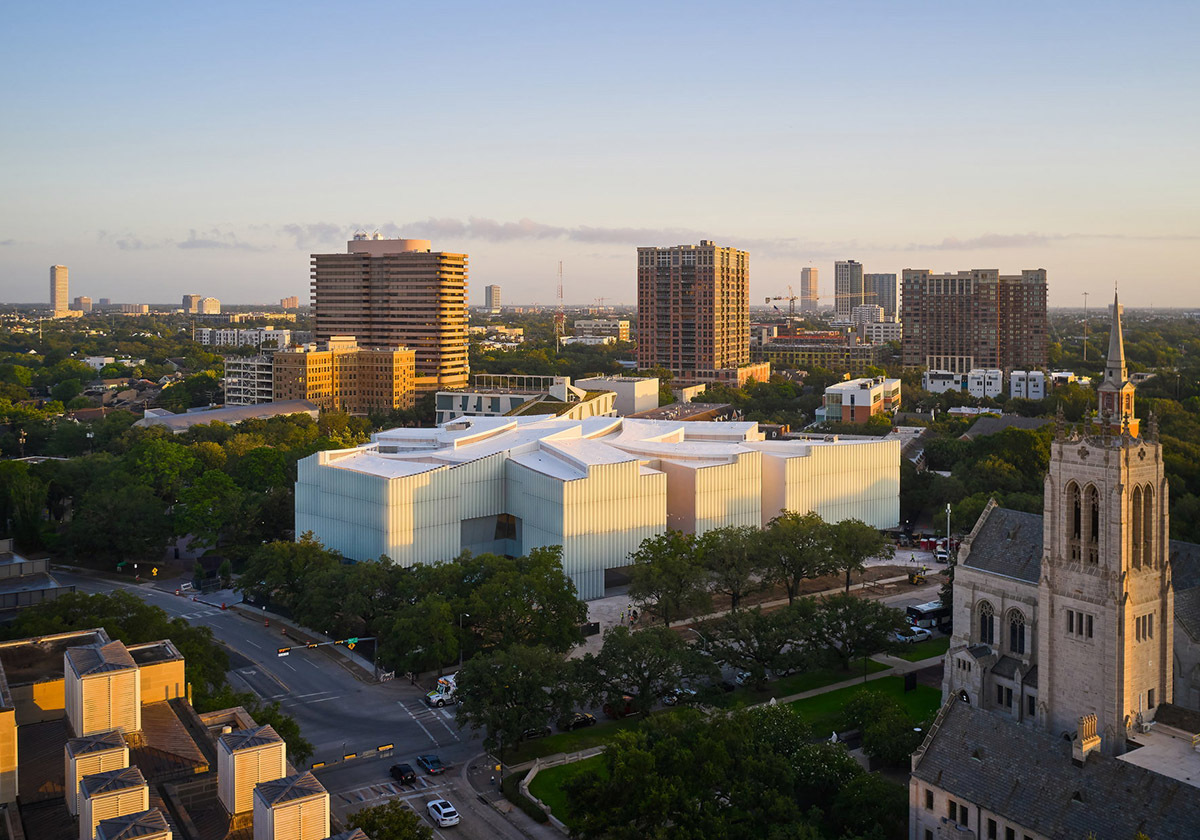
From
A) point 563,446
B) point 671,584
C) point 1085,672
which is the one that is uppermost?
point 563,446

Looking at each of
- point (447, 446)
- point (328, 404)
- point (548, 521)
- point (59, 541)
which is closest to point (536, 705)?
point (548, 521)

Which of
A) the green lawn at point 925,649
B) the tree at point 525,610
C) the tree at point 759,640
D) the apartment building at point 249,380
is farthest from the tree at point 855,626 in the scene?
the apartment building at point 249,380

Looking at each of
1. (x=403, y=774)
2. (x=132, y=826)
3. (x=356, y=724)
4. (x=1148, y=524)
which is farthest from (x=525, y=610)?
(x=132, y=826)

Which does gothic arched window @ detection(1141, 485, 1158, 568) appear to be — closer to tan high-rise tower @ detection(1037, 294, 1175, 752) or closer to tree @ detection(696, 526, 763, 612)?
tan high-rise tower @ detection(1037, 294, 1175, 752)

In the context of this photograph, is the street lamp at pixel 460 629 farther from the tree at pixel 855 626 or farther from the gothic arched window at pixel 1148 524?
the gothic arched window at pixel 1148 524

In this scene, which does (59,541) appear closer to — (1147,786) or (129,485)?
(129,485)

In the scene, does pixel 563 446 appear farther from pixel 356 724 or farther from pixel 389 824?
pixel 389 824
